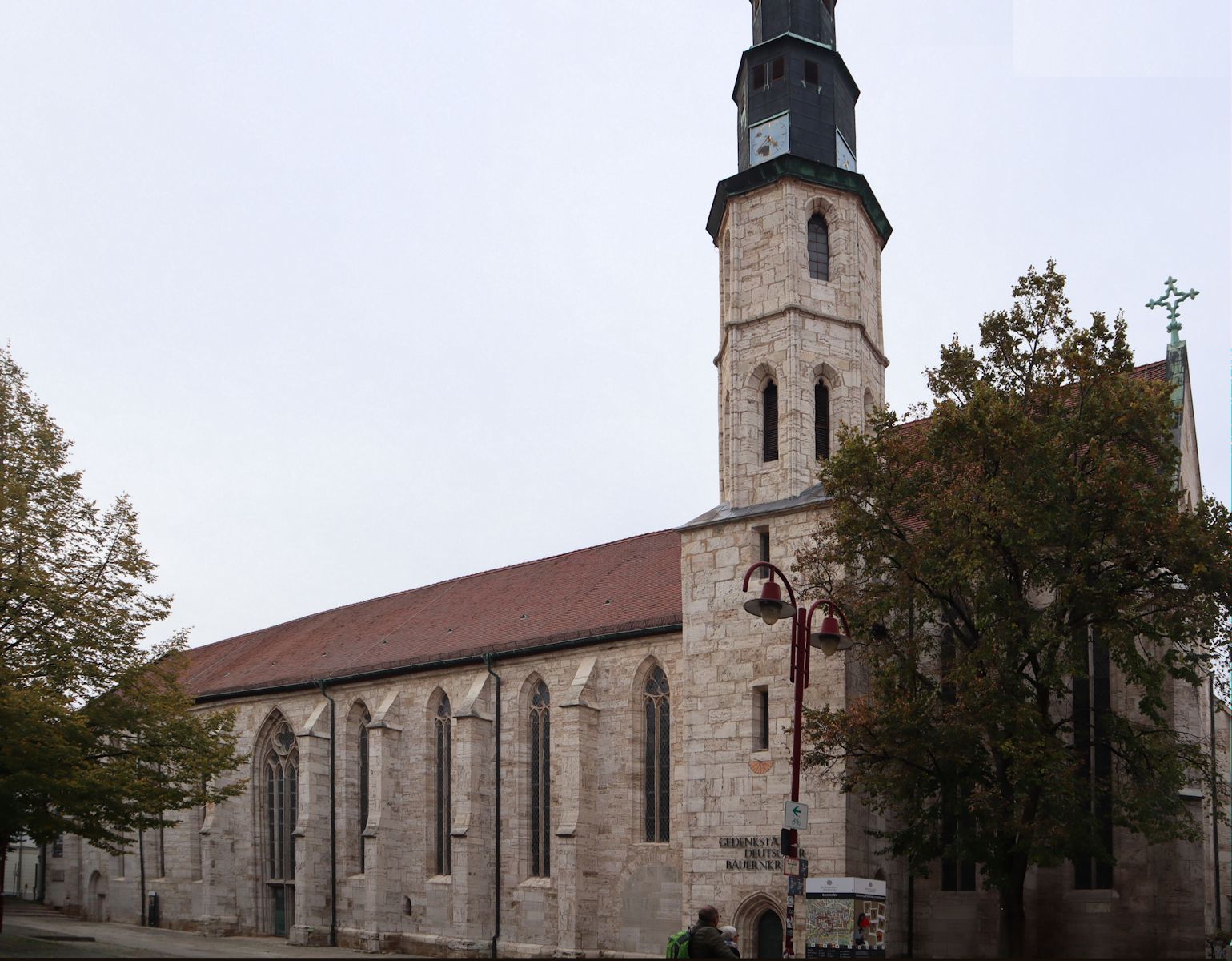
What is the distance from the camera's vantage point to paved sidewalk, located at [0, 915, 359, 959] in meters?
22.2

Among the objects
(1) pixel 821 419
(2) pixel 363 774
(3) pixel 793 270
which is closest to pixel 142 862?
(2) pixel 363 774

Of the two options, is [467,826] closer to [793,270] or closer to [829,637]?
[793,270]

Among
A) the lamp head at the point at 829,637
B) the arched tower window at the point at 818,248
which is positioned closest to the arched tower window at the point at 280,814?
the arched tower window at the point at 818,248

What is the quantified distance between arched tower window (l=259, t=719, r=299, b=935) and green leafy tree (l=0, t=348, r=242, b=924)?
1323 centimetres

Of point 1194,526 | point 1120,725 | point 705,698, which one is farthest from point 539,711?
point 1194,526

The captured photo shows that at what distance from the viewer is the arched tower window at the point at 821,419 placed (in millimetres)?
27422

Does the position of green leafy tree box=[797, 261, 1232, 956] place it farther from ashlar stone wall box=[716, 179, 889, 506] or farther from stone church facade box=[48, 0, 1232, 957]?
ashlar stone wall box=[716, 179, 889, 506]

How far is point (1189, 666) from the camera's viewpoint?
65.2ft

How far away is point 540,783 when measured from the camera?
31.4 meters

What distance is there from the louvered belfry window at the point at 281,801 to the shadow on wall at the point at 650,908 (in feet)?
44.5

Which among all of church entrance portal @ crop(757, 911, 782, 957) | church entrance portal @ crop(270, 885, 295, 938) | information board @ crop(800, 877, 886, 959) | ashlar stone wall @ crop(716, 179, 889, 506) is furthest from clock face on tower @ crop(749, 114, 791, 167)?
church entrance portal @ crop(270, 885, 295, 938)

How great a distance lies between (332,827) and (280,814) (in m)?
3.65

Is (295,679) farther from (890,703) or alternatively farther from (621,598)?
(890,703)

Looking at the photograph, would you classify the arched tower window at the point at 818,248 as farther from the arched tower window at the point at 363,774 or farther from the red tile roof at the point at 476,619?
the arched tower window at the point at 363,774
